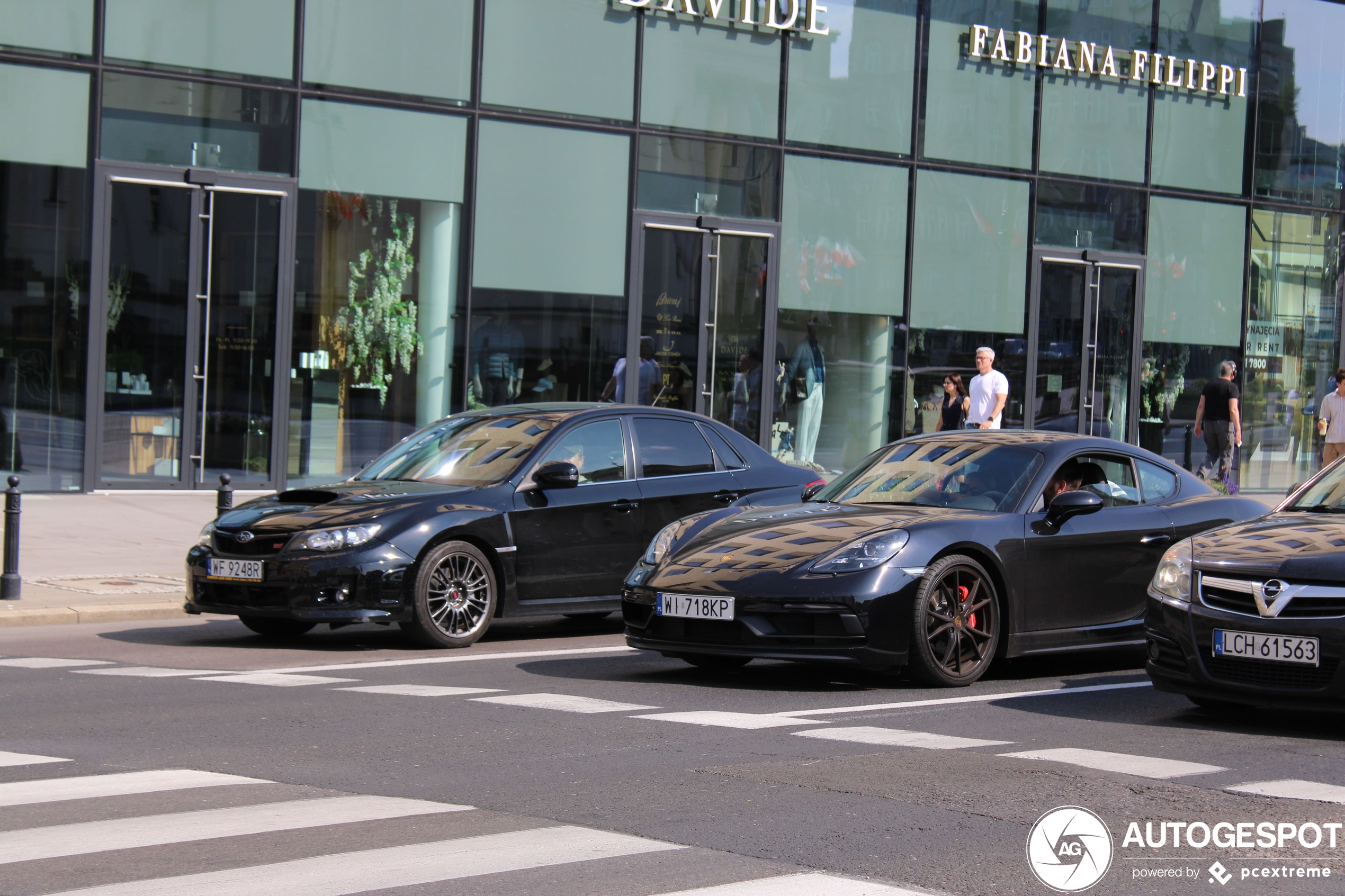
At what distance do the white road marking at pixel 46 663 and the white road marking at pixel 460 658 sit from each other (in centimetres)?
105

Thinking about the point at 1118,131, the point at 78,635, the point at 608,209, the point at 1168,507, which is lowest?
the point at 78,635

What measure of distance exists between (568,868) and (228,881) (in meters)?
0.97

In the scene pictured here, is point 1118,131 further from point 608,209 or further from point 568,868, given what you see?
point 568,868

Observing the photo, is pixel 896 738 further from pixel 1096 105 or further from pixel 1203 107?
pixel 1203 107

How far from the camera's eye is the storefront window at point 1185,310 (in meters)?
26.3

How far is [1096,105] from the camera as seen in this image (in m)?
25.6

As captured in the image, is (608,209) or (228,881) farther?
(608,209)

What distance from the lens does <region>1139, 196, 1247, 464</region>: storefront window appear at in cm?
2630

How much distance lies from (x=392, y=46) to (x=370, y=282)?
9.35 feet

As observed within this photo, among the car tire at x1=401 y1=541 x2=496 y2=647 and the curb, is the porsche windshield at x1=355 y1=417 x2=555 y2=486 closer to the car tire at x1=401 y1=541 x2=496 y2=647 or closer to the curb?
the car tire at x1=401 y1=541 x2=496 y2=647

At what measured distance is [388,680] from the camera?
9180 mm

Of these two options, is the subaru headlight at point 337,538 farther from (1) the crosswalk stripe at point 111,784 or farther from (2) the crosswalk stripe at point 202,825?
(2) the crosswalk stripe at point 202,825

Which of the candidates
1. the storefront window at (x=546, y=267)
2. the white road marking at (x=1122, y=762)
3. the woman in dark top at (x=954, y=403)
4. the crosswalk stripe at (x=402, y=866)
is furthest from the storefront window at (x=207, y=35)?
the crosswalk stripe at (x=402, y=866)

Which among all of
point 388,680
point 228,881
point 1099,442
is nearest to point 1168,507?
point 1099,442
